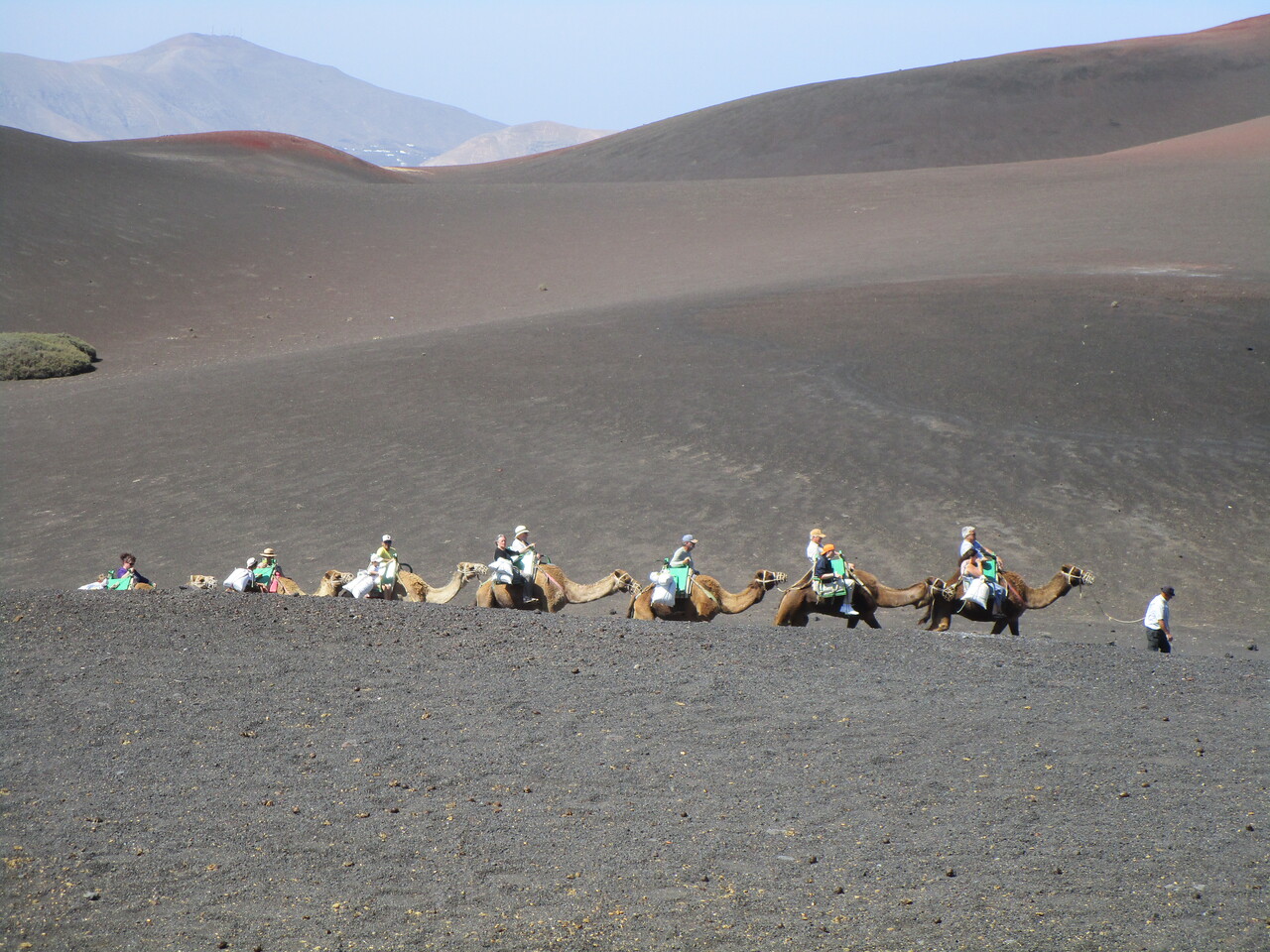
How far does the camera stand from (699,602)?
12.6 meters

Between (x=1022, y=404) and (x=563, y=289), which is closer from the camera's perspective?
(x=1022, y=404)

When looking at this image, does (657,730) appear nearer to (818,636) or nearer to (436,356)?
(818,636)

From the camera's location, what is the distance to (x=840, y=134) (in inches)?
3255

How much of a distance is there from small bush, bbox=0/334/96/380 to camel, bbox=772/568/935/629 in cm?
2419

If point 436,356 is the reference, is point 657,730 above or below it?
below

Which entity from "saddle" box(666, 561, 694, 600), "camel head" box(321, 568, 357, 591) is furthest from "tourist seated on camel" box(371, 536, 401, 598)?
"saddle" box(666, 561, 694, 600)

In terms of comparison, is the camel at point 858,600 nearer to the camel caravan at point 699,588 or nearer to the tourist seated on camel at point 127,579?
the camel caravan at point 699,588

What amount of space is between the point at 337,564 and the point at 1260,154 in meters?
48.9

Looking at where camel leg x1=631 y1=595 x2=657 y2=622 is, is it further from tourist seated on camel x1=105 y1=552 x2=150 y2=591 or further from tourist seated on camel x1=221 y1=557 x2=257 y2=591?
tourist seated on camel x1=105 y1=552 x2=150 y2=591

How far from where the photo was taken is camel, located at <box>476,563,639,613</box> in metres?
13.3

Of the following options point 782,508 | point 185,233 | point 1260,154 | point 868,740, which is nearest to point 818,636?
point 868,740

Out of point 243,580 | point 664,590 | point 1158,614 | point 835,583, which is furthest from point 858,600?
point 243,580

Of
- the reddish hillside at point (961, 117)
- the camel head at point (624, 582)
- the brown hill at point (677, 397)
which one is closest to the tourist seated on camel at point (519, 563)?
the camel head at point (624, 582)

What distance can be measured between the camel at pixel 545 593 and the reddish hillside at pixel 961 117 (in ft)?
224
